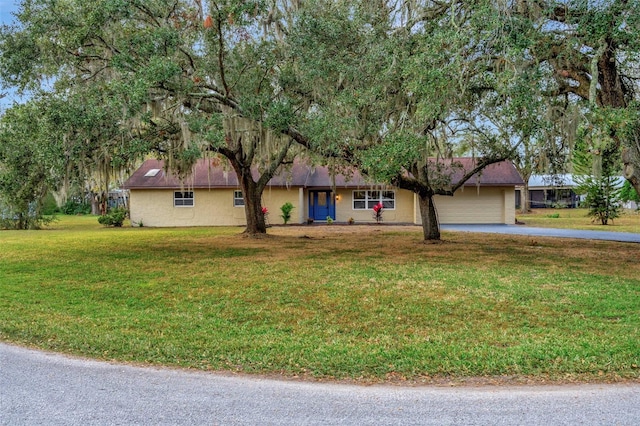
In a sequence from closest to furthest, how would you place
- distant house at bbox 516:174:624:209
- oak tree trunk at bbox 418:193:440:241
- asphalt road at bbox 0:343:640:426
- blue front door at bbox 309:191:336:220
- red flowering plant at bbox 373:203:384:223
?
1. asphalt road at bbox 0:343:640:426
2. oak tree trunk at bbox 418:193:440:241
3. red flowering plant at bbox 373:203:384:223
4. blue front door at bbox 309:191:336:220
5. distant house at bbox 516:174:624:209

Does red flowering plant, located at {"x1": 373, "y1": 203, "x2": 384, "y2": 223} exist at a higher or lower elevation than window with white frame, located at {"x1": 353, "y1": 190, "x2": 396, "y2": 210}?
lower

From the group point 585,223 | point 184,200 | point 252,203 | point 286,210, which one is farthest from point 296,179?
point 585,223

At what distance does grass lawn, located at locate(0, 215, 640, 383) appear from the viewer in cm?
417

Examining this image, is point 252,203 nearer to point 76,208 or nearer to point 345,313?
point 345,313

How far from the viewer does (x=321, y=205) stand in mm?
25062

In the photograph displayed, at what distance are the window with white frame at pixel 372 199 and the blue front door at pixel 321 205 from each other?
1304mm

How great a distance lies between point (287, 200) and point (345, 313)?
18537mm

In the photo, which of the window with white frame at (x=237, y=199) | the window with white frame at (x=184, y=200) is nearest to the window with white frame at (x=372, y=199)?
the window with white frame at (x=237, y=199)

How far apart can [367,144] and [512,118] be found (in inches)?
122

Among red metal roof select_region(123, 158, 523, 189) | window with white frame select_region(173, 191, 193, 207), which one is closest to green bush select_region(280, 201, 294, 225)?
red metal roof select_region(123, 158, 523, 189)

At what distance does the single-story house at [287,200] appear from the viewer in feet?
77.4

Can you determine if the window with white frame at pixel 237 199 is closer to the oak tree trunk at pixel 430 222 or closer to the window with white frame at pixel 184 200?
the window with white frame at pixel 184 200

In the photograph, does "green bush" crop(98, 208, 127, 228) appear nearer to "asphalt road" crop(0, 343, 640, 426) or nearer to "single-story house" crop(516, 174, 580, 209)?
"asphalt road" crop(0, 343, 640, 426)

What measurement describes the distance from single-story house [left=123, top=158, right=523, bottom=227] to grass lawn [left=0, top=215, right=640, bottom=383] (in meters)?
12.2
